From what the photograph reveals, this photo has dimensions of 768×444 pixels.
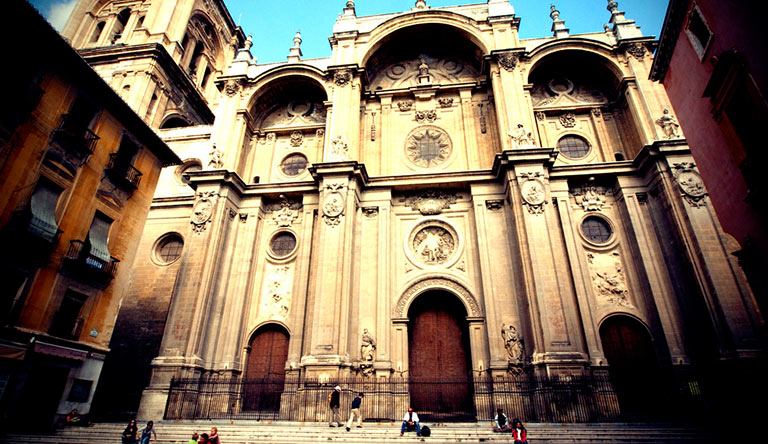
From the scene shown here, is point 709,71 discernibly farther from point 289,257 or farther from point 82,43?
point 82,43

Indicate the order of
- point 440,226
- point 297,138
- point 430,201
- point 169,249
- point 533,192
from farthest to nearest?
point 297,138 → point 169,249 → point 430,201 → point 440,226 → point 533,192

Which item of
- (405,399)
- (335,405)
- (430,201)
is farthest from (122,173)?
(405,399)

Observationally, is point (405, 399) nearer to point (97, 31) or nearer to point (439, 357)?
point (439, 357)

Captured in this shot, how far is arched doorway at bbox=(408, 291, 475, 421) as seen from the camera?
15.7 m

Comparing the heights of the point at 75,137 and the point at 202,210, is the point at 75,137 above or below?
below

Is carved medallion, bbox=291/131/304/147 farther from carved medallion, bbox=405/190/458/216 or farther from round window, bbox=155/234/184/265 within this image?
round window, bbox=155/234/184/265

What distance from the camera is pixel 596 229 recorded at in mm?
17516

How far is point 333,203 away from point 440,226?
16.5 feet

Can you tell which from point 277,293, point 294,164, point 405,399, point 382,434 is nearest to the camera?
point 382,434

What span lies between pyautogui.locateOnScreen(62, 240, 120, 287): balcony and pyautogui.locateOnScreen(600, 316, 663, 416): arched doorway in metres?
18.3

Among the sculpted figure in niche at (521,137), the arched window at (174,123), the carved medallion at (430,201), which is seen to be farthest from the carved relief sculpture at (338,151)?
the arched window at (174,123)

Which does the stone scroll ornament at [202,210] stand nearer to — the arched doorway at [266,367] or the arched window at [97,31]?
the arched doorway at [266,367]

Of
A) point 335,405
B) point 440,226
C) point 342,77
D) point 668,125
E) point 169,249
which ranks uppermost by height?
point 342,77

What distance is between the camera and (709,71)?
10.9 metres
